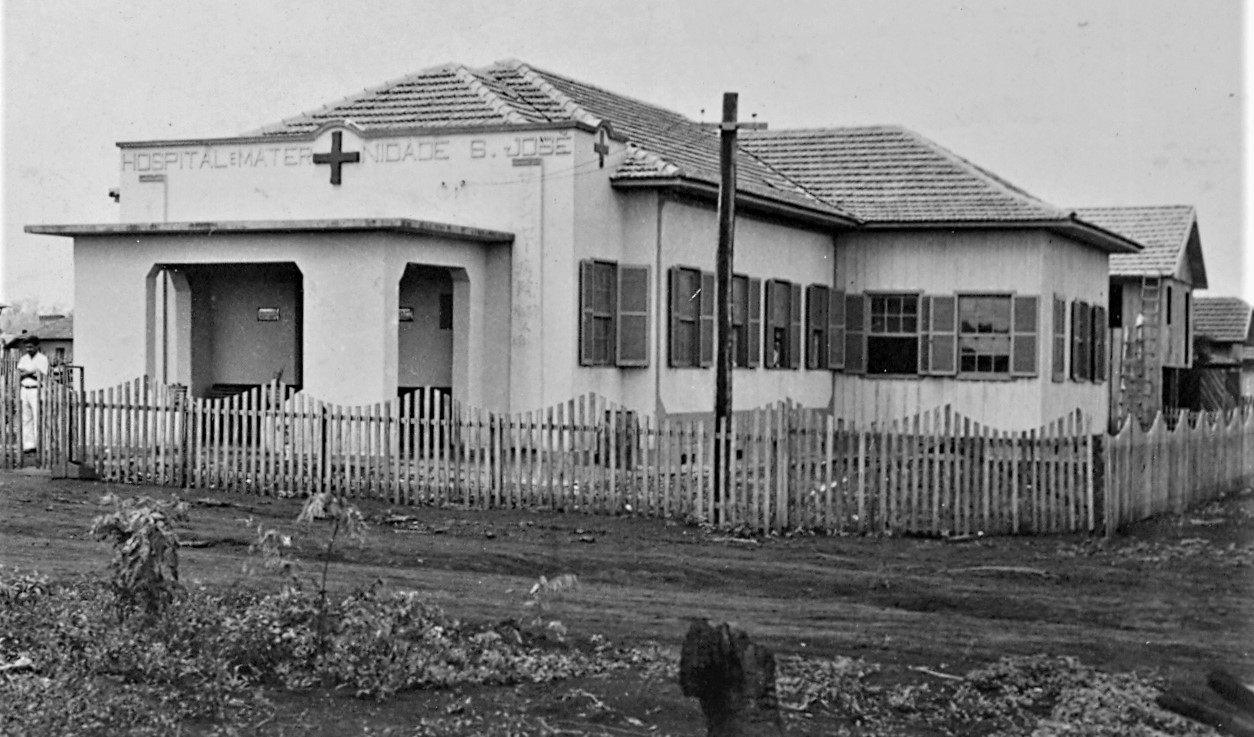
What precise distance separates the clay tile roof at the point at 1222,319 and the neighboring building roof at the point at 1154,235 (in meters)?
5.65

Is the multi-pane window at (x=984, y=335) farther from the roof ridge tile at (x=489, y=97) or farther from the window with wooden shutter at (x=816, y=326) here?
the roof ridge tile at (x=489, y=97)

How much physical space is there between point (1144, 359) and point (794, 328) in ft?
47.8

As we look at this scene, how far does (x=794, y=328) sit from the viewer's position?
85.2ft

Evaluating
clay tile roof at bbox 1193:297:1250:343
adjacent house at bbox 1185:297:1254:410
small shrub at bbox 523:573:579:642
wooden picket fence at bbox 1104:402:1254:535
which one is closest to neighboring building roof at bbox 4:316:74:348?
adjacent house at bbox 1185:297:1254:410

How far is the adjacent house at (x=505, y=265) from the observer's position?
2042 centimetres

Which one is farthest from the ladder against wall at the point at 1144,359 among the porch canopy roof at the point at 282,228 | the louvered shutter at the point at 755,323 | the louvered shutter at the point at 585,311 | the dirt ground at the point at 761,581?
the porch canopy roof at the point at 282,228

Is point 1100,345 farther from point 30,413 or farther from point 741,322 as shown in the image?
point 30,413

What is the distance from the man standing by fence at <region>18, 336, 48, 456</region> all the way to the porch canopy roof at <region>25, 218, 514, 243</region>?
175 centimetres

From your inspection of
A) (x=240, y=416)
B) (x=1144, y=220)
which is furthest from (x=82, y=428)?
(x=1144, y=220)

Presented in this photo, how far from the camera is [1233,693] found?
26.7 feet

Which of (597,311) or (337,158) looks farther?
(337,158)

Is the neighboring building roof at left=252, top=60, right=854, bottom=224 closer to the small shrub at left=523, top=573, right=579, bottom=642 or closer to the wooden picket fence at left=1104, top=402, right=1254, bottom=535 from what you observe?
the wooden picket fence at left=1104, top=402, right=1254, bottom=535

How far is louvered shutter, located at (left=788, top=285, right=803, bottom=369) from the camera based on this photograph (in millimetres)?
25781

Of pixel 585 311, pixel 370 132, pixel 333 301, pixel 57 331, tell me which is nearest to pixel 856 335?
pixel 585 311
